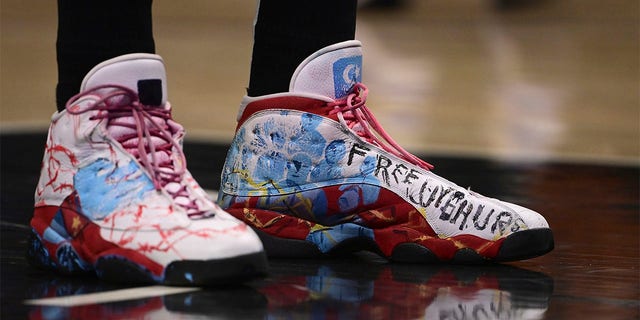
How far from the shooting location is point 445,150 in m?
3.21

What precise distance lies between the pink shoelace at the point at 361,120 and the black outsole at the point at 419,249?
0.12 m

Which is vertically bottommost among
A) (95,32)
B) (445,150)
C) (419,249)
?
(445,150)

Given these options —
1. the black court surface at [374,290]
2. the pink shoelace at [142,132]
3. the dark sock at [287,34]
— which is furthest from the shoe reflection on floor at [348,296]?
the dark sock at [287,34]

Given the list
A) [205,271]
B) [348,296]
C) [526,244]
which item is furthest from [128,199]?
[526,244]

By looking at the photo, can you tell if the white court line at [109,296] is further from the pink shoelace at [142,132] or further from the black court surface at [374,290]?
the pink shoelace at [142,132]

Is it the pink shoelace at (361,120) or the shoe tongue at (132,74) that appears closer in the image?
the shoe tongue at (132,74)

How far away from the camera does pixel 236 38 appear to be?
820 cm

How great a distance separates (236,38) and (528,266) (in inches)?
267

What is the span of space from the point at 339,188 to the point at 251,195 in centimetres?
11

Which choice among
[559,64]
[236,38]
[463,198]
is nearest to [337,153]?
[463,198]

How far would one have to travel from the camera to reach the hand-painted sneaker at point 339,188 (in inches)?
60.5

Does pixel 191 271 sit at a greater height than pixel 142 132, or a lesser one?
lesser

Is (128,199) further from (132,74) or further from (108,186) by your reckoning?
(132,74)

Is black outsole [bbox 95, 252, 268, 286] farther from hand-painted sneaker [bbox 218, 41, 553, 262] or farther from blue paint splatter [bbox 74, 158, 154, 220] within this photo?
hand-painted sneaker [bbox 218, 41, 553, 262]
